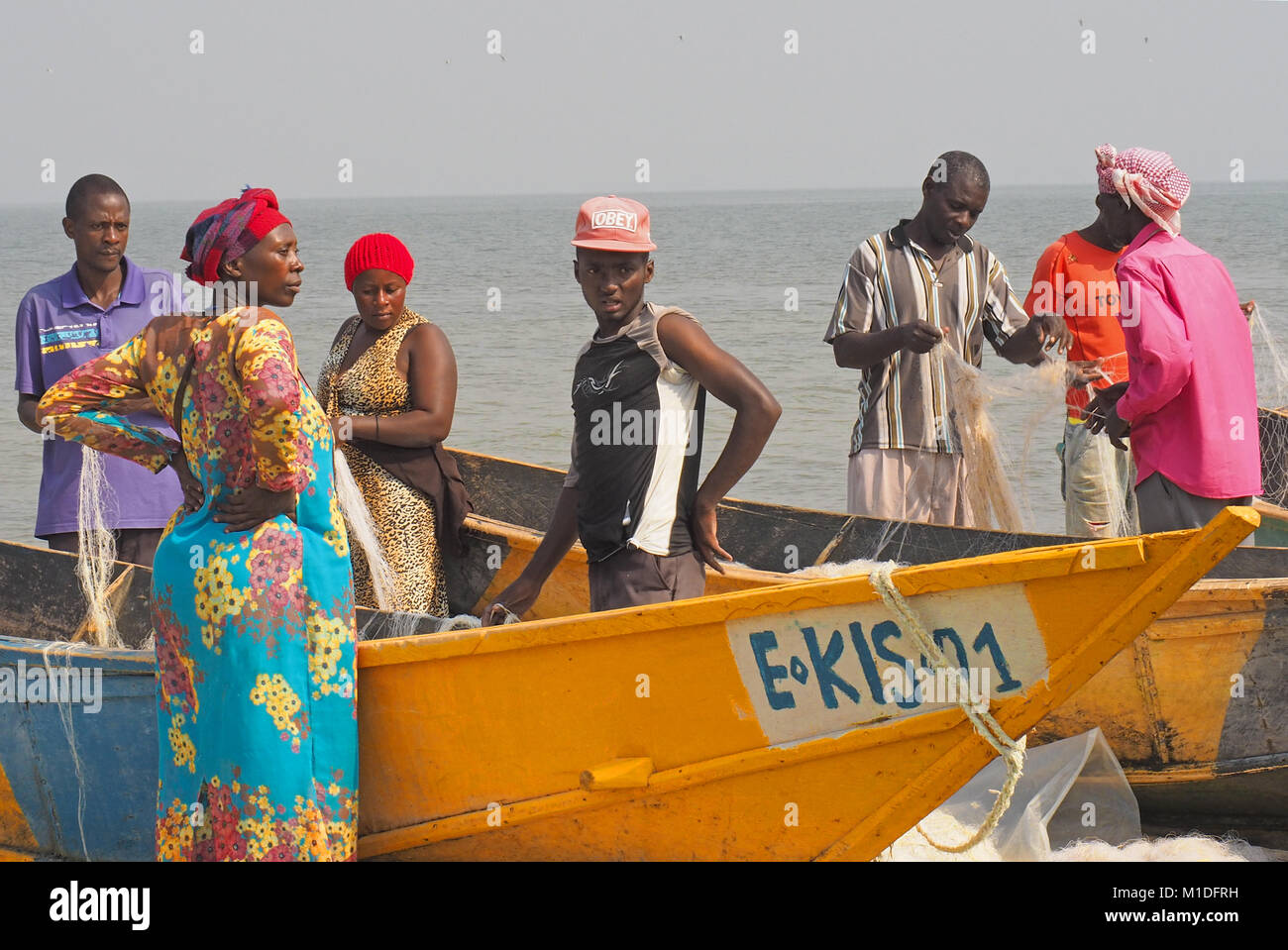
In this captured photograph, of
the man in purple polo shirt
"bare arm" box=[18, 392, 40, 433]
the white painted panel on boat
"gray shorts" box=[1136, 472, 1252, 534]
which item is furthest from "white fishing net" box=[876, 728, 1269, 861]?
"bare arm" box=[18, 392, 40, 433]

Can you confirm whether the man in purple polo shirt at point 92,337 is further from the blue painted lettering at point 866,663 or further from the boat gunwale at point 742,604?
the blue painted lettering at point 866,663

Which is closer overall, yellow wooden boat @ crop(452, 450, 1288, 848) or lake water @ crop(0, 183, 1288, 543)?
yellow wooden boat @ crop(452, 450, 1288, 848)

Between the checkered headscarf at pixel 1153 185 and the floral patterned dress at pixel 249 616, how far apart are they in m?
2.55

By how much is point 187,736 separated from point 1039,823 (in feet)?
8.10

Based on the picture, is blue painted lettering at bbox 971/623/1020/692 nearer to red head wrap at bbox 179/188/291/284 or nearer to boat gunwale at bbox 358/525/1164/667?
boat gunwale at bbox 358/525/1164/667

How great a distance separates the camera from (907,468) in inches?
212

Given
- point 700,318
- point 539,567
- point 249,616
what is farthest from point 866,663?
point 700,318

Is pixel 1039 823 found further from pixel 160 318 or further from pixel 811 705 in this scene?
pixel 160 318

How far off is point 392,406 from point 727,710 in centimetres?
185

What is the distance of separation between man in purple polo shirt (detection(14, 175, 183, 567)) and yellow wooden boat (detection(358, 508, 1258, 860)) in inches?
78.8

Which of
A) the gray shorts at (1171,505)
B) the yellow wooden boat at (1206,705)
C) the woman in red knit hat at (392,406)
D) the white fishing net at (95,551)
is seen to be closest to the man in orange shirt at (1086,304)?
the yellow wooden boat at (1206,705)

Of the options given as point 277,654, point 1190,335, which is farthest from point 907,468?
point 277,654

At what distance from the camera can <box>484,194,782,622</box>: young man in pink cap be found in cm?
347

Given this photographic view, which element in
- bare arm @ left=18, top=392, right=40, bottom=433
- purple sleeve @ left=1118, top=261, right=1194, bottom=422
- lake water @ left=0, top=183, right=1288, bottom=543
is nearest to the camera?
purple sleeve @ left=1118, top=261, right=1194, bottom=422
